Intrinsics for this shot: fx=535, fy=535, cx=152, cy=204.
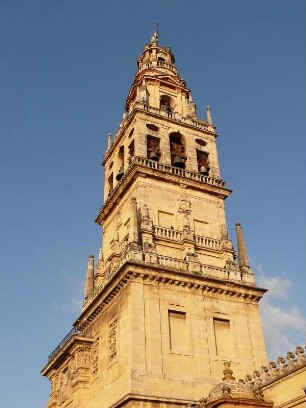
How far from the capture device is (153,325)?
27031mm

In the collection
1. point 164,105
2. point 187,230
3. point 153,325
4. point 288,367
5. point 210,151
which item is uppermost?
point 164,105

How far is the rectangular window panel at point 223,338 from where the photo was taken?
93.6 ft

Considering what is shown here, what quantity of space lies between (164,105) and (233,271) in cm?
1532

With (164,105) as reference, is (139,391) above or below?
below

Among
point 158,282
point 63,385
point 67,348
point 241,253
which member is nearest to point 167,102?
point 241,253

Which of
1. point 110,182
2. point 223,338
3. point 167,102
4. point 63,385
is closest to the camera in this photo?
point 223,338

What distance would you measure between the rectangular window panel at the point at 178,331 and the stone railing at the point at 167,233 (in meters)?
4.98

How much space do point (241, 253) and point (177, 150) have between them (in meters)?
8.94

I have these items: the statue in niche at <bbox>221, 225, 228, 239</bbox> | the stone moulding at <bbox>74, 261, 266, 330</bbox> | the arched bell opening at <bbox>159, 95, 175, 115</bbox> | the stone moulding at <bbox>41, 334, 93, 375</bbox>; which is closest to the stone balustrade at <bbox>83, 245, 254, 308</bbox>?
the stone moulding at <bbox>74, 261, 266, 330</bbox>

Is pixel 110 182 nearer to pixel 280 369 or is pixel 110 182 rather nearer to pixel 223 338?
Answer: pixel 223 338

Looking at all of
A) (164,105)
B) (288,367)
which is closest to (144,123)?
(164,105)

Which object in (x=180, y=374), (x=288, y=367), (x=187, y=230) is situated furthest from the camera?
(x=187, y=230)

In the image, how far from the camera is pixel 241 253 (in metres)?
32.7

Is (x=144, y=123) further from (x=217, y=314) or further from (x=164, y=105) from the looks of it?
(x=217, y=314)
